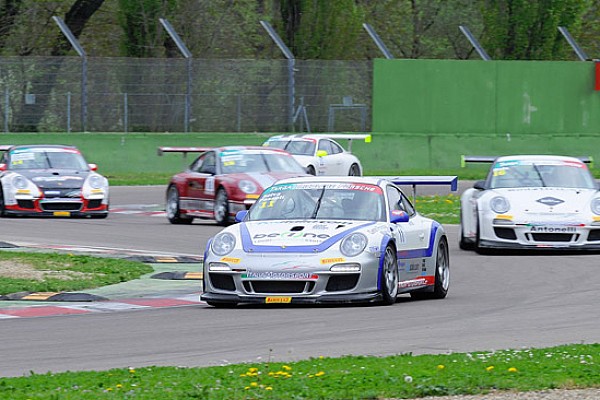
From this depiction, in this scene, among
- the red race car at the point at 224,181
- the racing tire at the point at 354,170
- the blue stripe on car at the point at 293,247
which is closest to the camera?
the blue stripe on car at the point at 293,247

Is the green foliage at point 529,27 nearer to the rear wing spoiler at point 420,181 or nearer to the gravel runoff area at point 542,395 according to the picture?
the rear wing spoiler at point 420,181

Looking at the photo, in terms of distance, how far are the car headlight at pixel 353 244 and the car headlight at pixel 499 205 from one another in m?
5.66

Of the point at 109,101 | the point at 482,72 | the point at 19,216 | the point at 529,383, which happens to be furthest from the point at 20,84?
the point at 529,383

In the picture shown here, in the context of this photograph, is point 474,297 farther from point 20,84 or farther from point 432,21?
point 432,21

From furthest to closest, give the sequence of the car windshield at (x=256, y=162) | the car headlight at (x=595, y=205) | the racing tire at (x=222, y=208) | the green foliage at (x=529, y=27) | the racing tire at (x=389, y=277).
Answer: the green foliage at (x=529, y=27) < the car windshield at (x=256, y=162) < the racing tire at (x=222, y=208) < the car headlight at (x=595, y=205) < the racing tire at (x=389, y=277)

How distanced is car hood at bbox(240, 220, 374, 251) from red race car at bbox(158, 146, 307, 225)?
910 centimetres

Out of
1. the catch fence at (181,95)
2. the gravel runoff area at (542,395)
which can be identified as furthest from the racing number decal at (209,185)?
the gravel runoff area at (542,395)

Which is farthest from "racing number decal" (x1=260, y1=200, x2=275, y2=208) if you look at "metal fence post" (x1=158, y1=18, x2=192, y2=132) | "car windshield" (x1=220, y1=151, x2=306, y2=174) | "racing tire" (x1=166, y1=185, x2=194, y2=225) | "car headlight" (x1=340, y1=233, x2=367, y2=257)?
"metal fence post" (x1=158, y1=18, x2=192, y2=132)

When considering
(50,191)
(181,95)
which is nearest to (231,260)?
(50,191)

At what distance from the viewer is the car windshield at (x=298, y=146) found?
3159 cm

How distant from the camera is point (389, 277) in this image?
11.9m

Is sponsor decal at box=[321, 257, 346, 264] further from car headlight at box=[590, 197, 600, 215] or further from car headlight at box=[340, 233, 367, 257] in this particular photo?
car headlight at box=[590, 197, 600, 215]

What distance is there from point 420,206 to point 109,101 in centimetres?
→ 1041

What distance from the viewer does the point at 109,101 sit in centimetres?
3384
